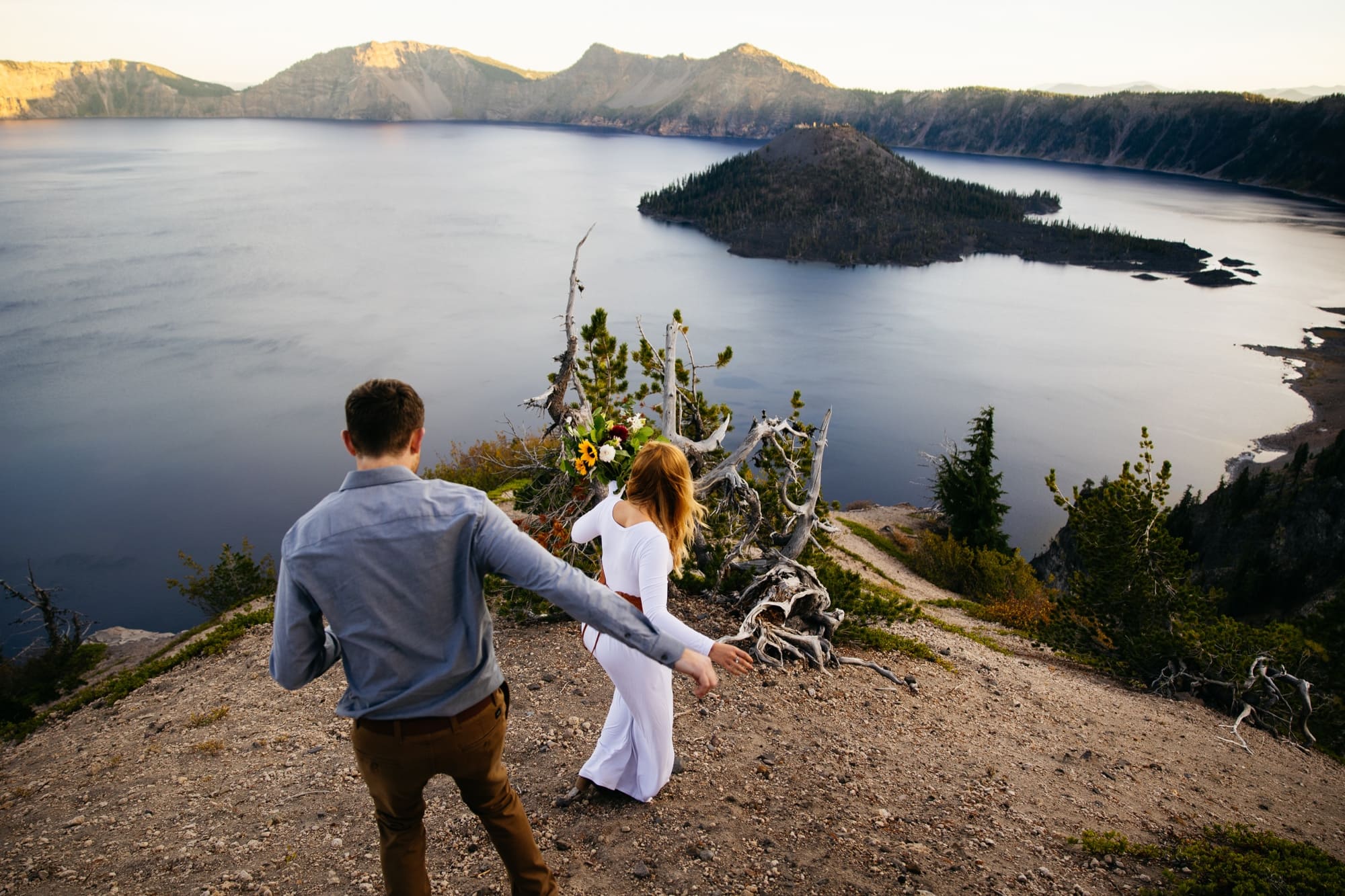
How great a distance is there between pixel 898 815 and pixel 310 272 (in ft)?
227

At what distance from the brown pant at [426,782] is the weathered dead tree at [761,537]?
4.04 metres

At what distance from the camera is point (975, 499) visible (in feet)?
95.2

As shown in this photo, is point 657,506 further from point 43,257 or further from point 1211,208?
point 1211,208

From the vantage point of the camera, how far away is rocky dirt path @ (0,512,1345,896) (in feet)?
13.5

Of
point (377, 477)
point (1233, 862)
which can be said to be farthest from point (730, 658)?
point (1233, 862)

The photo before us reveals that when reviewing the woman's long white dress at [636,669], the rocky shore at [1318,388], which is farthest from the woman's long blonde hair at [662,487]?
the rocky shore at [1318,388]

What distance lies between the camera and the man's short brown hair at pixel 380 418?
7.96ft

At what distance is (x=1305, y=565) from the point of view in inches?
952

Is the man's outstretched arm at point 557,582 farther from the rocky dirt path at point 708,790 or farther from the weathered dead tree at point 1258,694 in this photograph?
the weathered dead tree at point 1258,694

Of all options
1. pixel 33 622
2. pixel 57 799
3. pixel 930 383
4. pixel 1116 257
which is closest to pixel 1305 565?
pixel 930 383

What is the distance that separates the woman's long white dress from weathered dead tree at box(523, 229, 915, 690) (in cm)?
249

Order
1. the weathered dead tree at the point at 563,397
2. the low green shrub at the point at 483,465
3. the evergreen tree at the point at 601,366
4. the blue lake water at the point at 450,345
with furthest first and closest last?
the blue lake water at the point at 450,345
the low green shrub at the point at 483,465
the evergreen tree at the point at 601,366
the weathered dead tree at the point at 563,397

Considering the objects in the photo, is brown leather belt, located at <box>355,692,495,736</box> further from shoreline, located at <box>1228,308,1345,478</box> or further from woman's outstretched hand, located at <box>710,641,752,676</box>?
shoreline, located at <box>1228,308,1345,478</box>

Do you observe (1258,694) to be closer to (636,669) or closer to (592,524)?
(636,669)
